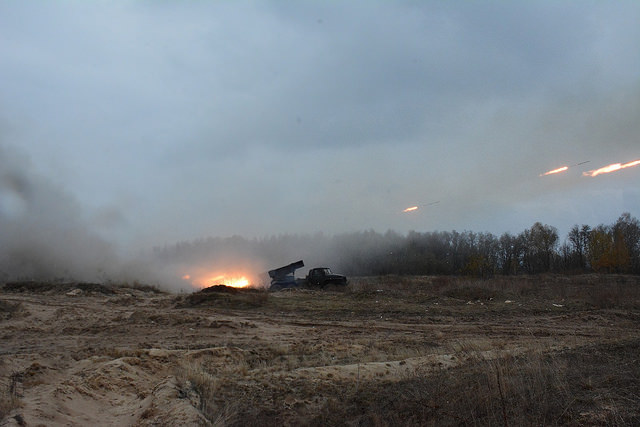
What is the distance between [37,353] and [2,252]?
31429 millimetres

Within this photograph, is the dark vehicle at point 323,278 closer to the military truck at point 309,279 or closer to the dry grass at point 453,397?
the military truck at point 309,279

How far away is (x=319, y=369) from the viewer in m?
8.65

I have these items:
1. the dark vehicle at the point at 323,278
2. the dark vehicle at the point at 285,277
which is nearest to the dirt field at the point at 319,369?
the dark vehicle at the point at 323,278

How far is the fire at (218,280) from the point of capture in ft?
128

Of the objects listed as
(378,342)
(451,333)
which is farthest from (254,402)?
(451,333)

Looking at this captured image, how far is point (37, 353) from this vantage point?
9695 mm

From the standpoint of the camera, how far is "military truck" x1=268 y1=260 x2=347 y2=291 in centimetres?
3114

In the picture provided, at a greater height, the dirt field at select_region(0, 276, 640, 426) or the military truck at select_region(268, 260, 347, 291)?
the military truck at select_region(268, 260, 347, 291)

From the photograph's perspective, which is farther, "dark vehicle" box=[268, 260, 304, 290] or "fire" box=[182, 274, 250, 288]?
"fire" box=[182, 274, 250, 288]

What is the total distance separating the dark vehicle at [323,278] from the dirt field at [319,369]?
12896mm

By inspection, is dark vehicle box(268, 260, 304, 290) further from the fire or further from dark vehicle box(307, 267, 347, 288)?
the fire

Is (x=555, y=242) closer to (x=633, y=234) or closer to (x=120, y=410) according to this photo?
(x=633, y=234)

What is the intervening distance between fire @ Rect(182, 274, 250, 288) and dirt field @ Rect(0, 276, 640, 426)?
68.9ft

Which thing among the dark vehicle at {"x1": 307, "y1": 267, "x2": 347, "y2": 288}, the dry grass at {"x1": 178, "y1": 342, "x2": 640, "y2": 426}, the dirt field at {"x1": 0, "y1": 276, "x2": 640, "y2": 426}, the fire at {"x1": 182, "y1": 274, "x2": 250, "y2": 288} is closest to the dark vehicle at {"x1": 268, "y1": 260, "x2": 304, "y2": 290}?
the dark vehicle at {"x1": 307, "y1": 267, "x2": 347, "y2": 288}
